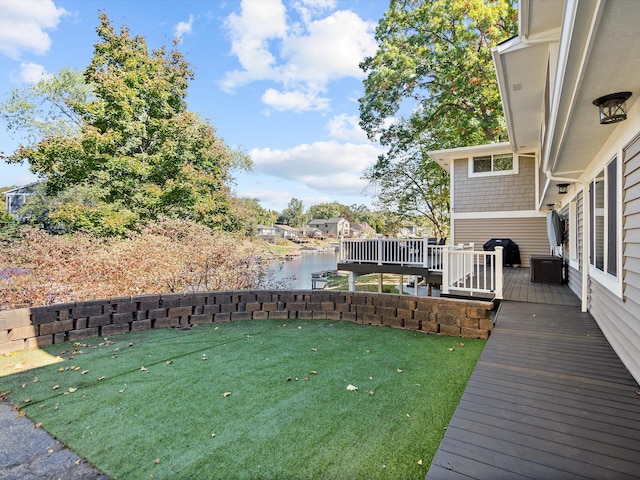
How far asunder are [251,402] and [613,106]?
3779mm

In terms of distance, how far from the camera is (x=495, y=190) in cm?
1144

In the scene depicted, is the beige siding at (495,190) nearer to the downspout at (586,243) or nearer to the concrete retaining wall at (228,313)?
the downspout at (586,243)

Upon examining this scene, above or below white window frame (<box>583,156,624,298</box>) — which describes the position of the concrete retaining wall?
below

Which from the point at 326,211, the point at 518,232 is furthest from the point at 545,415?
the point at 326,211

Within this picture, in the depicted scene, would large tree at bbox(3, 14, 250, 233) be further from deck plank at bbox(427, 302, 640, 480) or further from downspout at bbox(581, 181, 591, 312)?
deck plank at bbox(427, 302, 640, 480)

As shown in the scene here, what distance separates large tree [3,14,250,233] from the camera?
43.3 feet

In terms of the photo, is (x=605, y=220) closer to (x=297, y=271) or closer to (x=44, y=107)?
(x=297, y=271)

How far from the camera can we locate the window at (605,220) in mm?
3365

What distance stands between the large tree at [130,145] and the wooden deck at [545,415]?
46.4 ft

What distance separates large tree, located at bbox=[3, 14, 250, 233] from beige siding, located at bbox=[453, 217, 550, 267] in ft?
39.0

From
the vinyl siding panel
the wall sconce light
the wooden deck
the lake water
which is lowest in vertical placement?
the lake water

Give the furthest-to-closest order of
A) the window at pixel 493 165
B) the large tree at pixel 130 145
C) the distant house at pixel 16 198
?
the distant house at pixel 16 198 < the large tree at pixel 130 145 < the window at pixel 493 165

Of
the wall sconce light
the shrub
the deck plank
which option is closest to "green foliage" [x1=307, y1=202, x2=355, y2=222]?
the shrub

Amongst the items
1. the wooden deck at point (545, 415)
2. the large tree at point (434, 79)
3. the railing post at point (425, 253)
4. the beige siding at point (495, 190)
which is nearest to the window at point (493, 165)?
the beige siding at point (495, 190)
